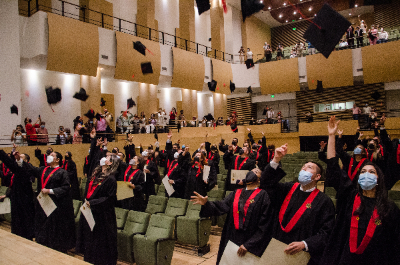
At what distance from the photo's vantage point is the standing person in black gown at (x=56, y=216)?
15.6ft

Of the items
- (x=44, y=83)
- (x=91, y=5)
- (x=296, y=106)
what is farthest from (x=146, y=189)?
(x=296, y=106)

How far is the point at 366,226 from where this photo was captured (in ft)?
8.07

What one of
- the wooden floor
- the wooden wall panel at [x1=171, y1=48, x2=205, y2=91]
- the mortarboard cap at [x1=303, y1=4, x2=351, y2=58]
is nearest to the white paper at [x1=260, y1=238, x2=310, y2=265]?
the wooden floor

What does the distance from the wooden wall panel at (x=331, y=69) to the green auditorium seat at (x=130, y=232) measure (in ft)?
56.0

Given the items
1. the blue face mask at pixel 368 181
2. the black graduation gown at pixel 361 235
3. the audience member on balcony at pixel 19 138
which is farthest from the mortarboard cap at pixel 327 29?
the audience member on balcony at pixel 19 138

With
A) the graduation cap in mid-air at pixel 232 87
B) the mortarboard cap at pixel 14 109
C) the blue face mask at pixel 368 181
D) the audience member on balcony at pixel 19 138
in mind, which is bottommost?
the blue face mask at pixel 368 181

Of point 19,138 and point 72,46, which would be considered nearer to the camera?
point 19,138

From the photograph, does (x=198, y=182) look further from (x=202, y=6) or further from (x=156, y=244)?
(x=202, y=6)

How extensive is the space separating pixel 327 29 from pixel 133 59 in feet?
32.5

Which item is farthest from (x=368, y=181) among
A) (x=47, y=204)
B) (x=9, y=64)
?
(x=9, y=64)

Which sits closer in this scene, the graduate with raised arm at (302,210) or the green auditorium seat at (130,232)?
the graduate with raised arm at (302,210)

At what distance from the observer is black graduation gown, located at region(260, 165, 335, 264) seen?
2.62 metres

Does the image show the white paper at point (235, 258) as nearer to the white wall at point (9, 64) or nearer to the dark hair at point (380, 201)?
the dark hair at point (380, 201)

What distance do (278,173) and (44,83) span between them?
13.5m
